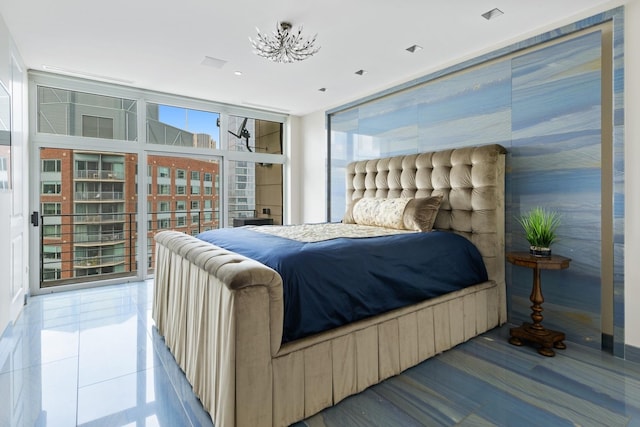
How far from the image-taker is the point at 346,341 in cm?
179

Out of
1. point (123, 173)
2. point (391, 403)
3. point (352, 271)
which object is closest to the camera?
point (391, 403)

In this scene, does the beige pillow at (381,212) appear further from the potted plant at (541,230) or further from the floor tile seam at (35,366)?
the floor tile seam at (35,366)

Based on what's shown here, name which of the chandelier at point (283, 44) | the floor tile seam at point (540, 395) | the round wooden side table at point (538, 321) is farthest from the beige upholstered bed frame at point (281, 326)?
the chandelier at point (283, 44)

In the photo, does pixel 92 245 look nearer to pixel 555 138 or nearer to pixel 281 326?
pixel 281 326

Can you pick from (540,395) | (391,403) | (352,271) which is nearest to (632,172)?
(540,395)

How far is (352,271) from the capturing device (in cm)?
189

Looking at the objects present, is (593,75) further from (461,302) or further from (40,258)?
(40,258)

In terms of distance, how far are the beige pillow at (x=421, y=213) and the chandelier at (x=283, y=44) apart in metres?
1.62

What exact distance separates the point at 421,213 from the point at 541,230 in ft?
2.97

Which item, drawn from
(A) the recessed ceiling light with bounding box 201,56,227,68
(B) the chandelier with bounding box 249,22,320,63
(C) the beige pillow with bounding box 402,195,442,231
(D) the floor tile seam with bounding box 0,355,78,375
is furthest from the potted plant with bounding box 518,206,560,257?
(D) the floor tile seam with bounding box 0,355,78,375

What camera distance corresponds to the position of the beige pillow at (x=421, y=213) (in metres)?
2.93

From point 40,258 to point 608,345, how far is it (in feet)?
18.0

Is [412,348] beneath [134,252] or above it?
beneath

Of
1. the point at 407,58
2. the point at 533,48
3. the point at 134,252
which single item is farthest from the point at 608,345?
the point at 134,252
